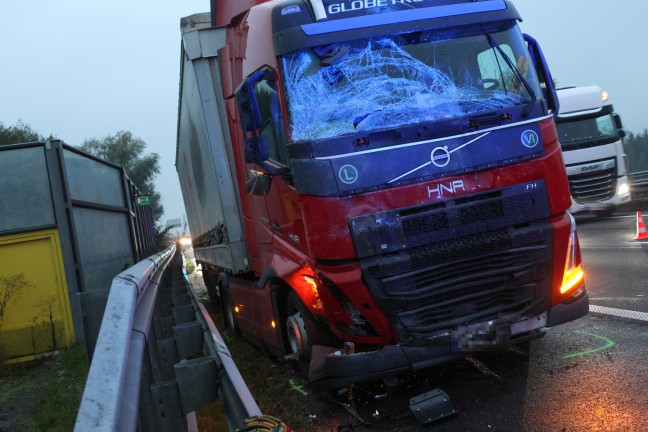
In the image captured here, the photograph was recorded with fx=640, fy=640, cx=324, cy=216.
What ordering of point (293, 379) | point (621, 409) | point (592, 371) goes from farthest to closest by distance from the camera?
point (293, 379) < point (592, 371) < point (621, 409)

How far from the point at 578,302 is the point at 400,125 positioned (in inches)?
77.2

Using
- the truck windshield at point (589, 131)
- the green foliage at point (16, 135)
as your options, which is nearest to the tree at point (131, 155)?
the green foliage at point (16, 135)

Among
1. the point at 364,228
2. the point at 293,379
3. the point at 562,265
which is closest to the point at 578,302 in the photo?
the point at 562,265

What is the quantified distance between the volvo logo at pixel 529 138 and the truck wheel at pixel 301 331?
7.11ft

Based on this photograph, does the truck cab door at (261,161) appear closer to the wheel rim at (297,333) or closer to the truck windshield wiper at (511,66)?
the wheel rim at (297,333)

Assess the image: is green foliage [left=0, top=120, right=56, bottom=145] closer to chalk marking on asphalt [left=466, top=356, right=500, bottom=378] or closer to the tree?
the tree

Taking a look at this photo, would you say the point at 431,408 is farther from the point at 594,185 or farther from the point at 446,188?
the point at 594,185

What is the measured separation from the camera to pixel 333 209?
4.66 m

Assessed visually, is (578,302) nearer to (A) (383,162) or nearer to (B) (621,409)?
(B) (621,409)

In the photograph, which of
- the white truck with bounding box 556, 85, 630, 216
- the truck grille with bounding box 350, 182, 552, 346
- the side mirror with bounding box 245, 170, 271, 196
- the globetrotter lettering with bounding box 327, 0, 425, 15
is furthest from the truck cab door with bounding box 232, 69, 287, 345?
the white truck with bounding box 556, 85, 630, 216

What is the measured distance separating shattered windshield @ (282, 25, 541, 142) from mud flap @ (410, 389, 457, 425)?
202 cm

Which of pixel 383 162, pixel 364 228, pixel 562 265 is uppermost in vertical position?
pixel 383 162

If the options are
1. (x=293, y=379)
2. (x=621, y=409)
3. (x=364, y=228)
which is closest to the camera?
(x=621, y=409)

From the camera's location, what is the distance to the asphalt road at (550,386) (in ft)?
13.7
